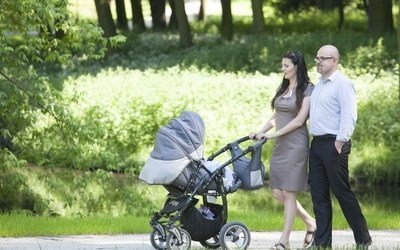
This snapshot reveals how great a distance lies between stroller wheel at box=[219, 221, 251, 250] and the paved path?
0.50 metres

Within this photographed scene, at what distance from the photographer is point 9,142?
19438 millimetres

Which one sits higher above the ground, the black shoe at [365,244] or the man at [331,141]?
the man at [331,141]

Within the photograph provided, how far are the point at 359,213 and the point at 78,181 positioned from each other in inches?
230

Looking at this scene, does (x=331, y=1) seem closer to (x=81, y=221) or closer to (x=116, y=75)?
(x=116, y=75)

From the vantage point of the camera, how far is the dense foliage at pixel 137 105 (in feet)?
48.0

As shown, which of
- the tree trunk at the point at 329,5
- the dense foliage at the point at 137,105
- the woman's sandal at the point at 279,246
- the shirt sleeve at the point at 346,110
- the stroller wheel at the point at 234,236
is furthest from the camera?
the tree trunk at the point at 329,5

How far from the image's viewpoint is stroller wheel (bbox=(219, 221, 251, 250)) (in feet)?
32.9

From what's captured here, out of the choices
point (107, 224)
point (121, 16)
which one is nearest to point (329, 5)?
point (121, 16)

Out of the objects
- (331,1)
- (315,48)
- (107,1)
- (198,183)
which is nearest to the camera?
(198,183)

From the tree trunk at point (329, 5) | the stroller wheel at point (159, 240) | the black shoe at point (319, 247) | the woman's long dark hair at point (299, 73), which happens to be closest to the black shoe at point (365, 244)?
the black shoe at point (319, 247)

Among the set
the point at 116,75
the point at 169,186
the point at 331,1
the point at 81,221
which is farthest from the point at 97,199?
the point at 331,1

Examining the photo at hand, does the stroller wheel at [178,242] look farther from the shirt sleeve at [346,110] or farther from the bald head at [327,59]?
the bald head at [327,59]

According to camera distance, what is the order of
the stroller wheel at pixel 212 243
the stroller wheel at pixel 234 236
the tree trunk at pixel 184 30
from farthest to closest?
the tree trunk at pixel 184 30, the stroller wheel at pixel 212 243, the stroller wheel at pixel 234 236

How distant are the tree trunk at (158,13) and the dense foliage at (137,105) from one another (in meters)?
2.97
